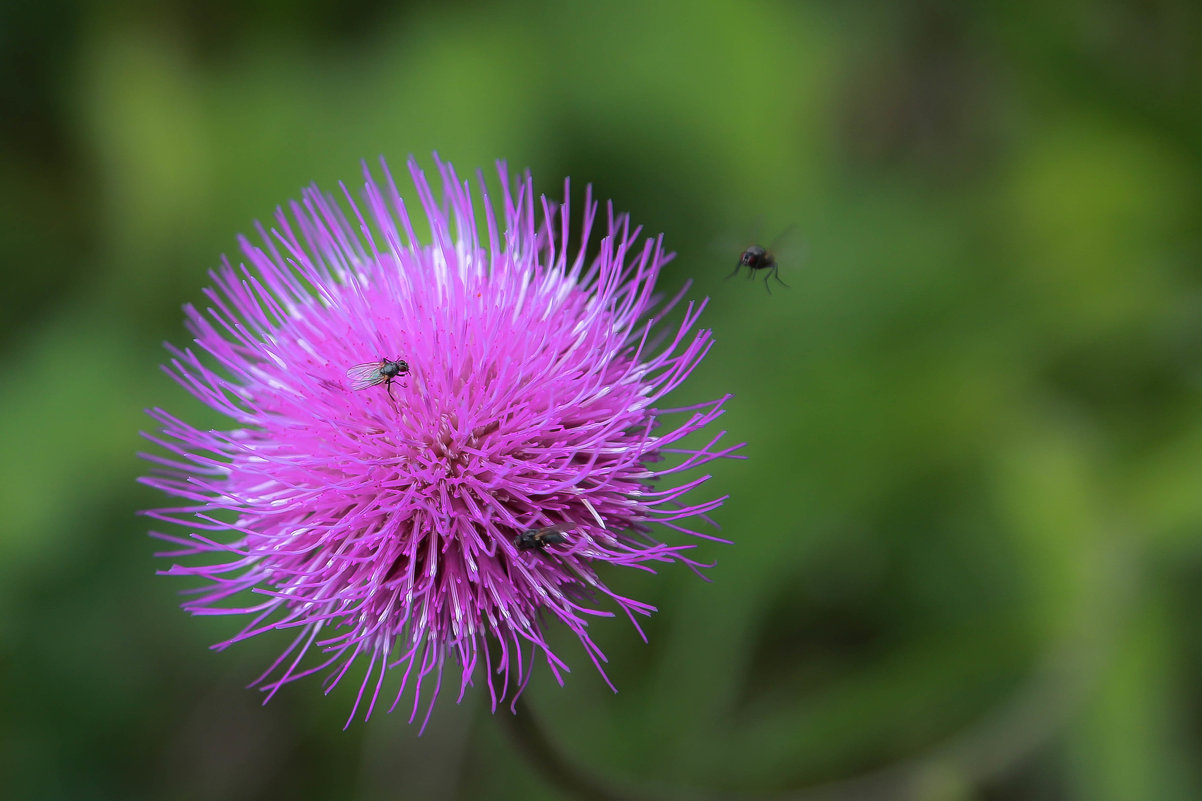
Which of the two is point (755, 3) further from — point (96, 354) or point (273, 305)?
point (96, 354)

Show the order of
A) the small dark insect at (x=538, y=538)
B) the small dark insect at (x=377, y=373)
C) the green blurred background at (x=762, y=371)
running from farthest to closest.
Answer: the green blurred background at (x=762, y=371) < the small dark insect at (x=377, y=373) < the small dark insect at (x=538, y=538)

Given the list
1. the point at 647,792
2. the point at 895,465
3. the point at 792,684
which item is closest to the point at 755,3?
the point at 895,465

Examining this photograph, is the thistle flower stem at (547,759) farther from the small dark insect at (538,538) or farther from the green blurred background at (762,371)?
the green blurred background at (762,371)

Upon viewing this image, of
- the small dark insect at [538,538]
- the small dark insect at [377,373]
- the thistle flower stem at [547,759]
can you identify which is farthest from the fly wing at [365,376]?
the thistle flower stem at [547,759]

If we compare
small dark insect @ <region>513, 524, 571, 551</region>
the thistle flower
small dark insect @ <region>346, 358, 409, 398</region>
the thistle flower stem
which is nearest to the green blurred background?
the thistle flower stem

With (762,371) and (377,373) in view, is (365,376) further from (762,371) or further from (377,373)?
(762,371)

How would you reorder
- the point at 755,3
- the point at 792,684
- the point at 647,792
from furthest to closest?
1. the point at 755,3
2. the point at 792,684
3. the point at 647,792

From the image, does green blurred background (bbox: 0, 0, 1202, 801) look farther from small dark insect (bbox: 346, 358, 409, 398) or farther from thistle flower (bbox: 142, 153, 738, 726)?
small dark insect (bbox: 346, 358, 409, 398)

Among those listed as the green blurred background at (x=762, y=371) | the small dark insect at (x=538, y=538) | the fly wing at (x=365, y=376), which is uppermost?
the green blurred background at (x=762, y=371)
